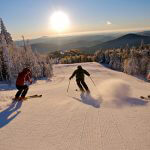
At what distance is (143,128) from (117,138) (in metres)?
1.14

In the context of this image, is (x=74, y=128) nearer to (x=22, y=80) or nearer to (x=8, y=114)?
(x=8, y=114)

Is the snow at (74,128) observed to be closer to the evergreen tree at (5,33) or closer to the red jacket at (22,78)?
the red jacket at (22,78)

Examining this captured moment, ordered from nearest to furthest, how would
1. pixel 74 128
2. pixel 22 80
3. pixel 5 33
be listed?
pixel 74 128, pixel 22 80, pixel 5 33

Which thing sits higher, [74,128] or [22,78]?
[22,78]

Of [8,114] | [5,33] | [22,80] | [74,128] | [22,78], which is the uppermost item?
[5,33]

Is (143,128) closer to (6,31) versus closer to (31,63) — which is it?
(31,63)

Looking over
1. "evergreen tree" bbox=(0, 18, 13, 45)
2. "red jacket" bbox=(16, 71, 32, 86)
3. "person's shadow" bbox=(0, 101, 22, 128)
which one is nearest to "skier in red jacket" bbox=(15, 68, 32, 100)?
"red jacket" bbox=(16, 71, 32, 86)

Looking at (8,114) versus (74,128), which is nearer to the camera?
(74,128)

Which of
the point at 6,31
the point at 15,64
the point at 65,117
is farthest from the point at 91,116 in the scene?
the point at 6,31

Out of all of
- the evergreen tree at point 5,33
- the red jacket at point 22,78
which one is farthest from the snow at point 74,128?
the evergreen tree at point 5,33

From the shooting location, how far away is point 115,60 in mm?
94938

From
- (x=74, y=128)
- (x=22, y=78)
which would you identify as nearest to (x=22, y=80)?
(x=22, y=78)

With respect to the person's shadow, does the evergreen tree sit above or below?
above

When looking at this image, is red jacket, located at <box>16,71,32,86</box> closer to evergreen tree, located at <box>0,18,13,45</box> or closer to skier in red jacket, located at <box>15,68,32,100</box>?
skier in red jacket, located at <box>15,68,32,100</box>
